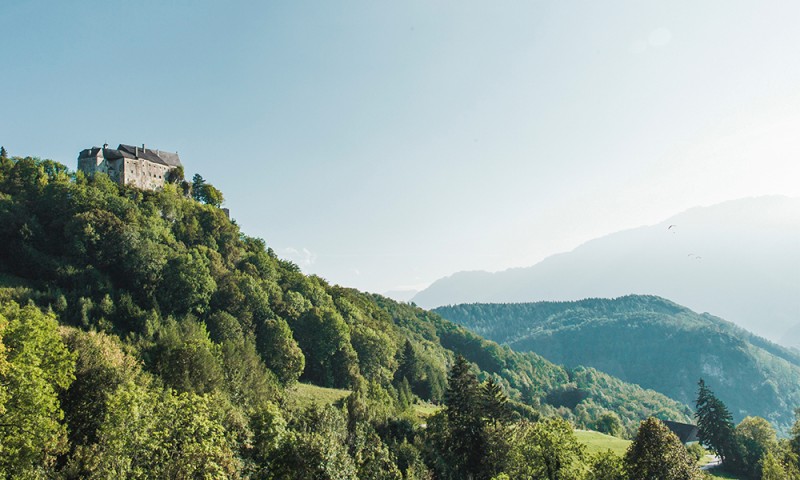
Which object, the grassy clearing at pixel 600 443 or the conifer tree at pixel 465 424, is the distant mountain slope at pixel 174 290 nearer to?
the conifer tree at pixel 465 424

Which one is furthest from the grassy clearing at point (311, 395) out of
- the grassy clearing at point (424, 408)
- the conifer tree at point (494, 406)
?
the conifer tree at point (494, 406)

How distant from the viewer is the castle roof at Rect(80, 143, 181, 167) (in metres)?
90.3

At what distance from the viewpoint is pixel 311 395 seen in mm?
66125

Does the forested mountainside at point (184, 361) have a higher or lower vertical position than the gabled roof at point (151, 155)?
lower

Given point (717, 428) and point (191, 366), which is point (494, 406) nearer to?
point (191, 366)

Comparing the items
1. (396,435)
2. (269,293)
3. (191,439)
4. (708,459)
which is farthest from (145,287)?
(708,459)

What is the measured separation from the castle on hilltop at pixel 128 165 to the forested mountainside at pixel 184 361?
15.5ft

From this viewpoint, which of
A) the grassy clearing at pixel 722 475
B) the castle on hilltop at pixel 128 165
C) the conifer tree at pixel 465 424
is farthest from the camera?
the castle on hilltop at pixel 128 165

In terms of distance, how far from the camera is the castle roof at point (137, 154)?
9031 cm

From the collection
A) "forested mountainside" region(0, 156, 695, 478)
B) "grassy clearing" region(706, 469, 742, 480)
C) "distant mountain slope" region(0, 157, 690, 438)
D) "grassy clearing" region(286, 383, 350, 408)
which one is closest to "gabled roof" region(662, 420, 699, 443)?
"forested mountainside" region(0, 156, 695, 478)

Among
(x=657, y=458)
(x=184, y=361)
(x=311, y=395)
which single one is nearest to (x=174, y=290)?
(x=311, y=395)

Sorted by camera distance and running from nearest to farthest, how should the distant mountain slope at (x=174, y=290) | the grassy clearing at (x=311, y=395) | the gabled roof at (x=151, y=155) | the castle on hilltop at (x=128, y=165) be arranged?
the distant mountain slope at (x=174, y=290) < the grassy clearing at (x=311, y=395) < the castle on hilltop at (x=128, y=165) < the gabled roof at (x=151, y=155)

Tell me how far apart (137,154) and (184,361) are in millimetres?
65408

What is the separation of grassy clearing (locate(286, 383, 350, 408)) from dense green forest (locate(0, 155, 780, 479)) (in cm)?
235
